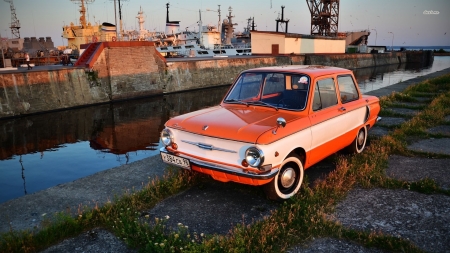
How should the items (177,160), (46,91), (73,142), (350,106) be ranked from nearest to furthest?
(177,160) < (350,106) < (73,142) < (46,91)

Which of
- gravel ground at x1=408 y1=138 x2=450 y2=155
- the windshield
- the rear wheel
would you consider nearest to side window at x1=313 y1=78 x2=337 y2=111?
the windshield

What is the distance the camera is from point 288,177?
4.56 meters

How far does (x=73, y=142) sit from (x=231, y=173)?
8834 mm

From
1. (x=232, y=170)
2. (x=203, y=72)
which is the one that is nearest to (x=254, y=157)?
(x=232, y=170)

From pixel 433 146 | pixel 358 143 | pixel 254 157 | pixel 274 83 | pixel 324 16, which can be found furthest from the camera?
pixel 324 16

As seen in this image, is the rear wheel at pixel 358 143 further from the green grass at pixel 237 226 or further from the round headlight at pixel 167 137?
the round headlight at pixel 167 137

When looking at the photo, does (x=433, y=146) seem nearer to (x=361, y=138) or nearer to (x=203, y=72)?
(x=361, y=138)

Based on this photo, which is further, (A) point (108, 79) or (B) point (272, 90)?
(A) point (108, 79)

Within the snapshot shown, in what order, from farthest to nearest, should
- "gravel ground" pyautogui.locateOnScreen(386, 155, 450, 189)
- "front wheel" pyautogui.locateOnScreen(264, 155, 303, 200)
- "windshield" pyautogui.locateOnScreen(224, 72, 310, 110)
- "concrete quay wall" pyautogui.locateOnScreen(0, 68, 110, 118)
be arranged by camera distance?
"concrete quay wall" pyautogui.locateOnScreen(0, 68, 110, 118)
"gravel ground" pyautogui.locateOnScreen(386, 155, 450, 189)
"windshield" pyautogui.locateOnScreen(224, 72, 310, 110)
"front wheel" pyautogui.locateOnScreen(264, 155, 303, 200)

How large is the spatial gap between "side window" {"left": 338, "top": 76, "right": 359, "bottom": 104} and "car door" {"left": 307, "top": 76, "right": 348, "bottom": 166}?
0.27 meters

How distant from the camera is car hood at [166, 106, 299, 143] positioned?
13.7 ft

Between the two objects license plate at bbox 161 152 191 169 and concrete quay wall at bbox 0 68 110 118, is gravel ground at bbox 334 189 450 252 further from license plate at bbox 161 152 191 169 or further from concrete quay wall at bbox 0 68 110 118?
concrete quay wall at bbox 0 68 110 118

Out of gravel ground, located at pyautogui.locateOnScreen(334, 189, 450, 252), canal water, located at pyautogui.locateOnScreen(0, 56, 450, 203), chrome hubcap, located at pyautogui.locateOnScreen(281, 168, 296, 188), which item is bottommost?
canal water, located at pyautogui.locateOnScreen(0, 56, 450, 203)

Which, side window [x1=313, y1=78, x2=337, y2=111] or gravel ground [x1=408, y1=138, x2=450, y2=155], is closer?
side window [x1=313, y1=78, x2=337, y2=111]
